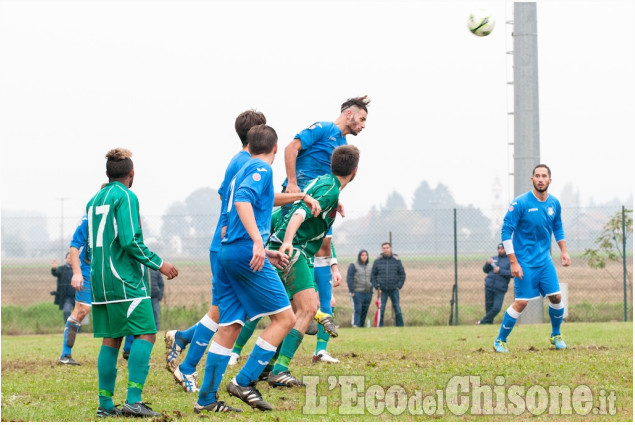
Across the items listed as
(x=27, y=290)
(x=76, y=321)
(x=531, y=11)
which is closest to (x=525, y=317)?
(x=531, y=11)

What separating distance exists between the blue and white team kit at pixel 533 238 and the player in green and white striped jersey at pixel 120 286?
18.5 ft

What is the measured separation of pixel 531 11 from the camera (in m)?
19.6

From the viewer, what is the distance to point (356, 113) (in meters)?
8.92

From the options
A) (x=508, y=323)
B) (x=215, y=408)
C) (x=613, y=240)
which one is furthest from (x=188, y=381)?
(x=613, y=240)

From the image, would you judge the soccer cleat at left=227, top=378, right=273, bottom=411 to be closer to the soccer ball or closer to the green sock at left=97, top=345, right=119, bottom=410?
the green sock at left=97, top=345, right=119, bottom=410

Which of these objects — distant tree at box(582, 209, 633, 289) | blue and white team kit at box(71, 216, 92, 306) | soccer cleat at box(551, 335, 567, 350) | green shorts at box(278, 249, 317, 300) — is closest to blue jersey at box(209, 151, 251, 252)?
green shorts at box(278, 249, 317, 300)

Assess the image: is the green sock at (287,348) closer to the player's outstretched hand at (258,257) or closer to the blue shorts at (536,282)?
the player's outstretched hand at (258,257)

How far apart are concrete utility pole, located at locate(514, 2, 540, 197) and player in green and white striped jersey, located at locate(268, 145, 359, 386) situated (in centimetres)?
1281

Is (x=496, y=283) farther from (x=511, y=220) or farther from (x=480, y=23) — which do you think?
(x=511, y=220)

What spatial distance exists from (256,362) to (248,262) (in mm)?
793

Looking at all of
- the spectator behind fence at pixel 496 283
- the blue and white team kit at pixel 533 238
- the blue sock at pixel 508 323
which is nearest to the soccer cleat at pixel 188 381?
the blue sock at pixel 508 323

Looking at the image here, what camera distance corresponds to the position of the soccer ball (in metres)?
14.4

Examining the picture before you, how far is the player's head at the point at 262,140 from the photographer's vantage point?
6.64 metres

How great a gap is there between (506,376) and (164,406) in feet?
10.3
